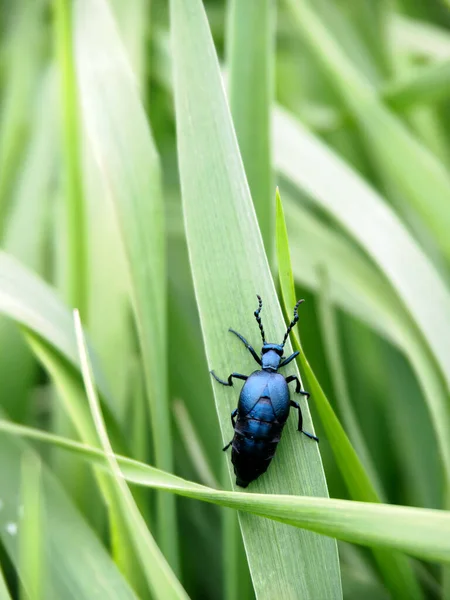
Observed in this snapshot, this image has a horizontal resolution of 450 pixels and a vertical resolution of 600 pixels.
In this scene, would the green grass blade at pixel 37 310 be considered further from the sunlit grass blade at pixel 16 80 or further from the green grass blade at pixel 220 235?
the sunlit grass blade at pixel 16 80

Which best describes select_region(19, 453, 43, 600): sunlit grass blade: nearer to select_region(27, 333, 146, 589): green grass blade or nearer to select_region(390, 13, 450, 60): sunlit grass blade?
select_region(27, 333, 146, 589): green grass blade

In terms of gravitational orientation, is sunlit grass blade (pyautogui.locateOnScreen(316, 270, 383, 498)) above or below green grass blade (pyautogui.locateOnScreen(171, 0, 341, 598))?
below

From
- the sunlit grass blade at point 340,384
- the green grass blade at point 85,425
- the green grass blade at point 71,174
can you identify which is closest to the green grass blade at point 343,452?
the sunlit grass blade at point 340,384

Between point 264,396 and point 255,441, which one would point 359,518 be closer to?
point 255,441

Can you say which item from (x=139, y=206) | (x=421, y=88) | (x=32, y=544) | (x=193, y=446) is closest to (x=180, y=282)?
(x=193, y=446)

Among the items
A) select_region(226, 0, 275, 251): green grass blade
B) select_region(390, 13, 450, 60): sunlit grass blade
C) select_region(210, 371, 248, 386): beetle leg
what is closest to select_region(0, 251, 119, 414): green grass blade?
select_region(210, 371, 248, 386): beetle leg

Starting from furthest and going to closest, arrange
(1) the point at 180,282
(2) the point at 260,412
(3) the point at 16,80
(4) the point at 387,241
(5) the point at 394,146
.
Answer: (3) the point at 16,80 → (1) the point at 180,282 → (5) the point at 394,146 → (4) the point at 387,241 → (2) the point at 260,412
